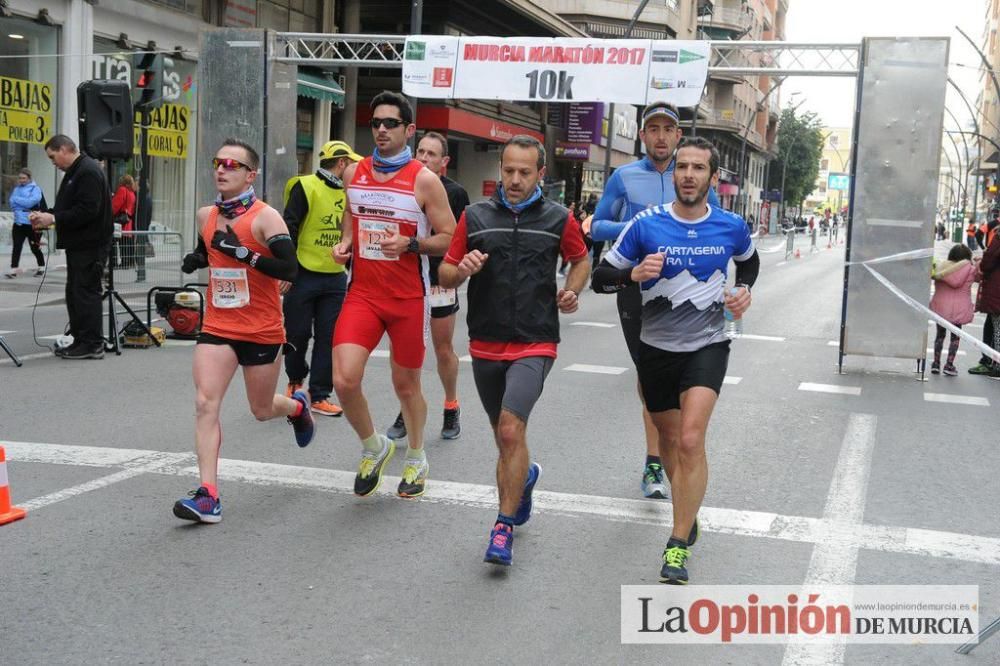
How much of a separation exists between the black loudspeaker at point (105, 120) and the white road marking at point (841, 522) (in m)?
8.01

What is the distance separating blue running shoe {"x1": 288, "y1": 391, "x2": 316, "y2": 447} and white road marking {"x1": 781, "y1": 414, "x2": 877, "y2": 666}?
2.85 metres

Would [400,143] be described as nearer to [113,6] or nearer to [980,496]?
[980,496]

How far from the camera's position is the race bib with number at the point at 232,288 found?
228 inches

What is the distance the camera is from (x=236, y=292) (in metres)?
5.81

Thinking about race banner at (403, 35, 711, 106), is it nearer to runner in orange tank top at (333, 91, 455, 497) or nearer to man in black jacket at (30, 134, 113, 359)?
man in black jacket at (30, 134, 113, 359)

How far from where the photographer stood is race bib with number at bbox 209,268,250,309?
5.80 metres

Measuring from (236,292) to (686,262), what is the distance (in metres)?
2.25

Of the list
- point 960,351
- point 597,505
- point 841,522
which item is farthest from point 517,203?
point 960,351

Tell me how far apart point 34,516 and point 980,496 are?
5110mm

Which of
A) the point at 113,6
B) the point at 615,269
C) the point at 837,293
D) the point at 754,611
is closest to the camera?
the point at 754,611

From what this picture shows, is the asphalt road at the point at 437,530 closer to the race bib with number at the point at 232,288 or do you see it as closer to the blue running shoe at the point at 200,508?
the blue running shoe at the point at 200,508

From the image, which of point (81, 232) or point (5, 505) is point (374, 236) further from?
point (81, 232)

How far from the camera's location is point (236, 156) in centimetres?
570

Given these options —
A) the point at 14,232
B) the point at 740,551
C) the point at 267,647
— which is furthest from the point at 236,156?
the point at 14,232
